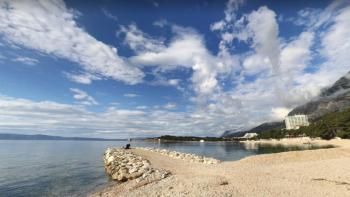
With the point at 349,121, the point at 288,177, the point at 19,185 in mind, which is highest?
the point at 349,121

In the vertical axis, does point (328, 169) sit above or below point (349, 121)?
below

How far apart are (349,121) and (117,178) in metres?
119

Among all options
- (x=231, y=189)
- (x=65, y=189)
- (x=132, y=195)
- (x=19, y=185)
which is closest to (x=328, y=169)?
(x=231, y=189)

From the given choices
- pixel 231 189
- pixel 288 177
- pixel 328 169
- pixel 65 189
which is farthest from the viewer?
pixel 65 189

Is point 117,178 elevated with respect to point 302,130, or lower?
lower

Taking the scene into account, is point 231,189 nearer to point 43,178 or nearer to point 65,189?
point 65,189

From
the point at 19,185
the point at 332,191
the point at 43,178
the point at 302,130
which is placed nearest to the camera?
the point at 332,191

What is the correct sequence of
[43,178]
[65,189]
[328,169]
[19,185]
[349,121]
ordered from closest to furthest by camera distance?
[328,169], [65,189], [19,185], [43,178], [349,121]

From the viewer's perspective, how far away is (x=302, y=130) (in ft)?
584

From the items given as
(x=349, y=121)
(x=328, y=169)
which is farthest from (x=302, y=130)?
(x=328, y=169)

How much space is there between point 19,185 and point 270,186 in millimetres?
28106

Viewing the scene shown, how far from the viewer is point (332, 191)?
1620 centimetres

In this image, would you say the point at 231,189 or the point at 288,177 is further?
the point at 288,177

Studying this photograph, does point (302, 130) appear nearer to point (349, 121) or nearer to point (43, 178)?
point (349, 121)
